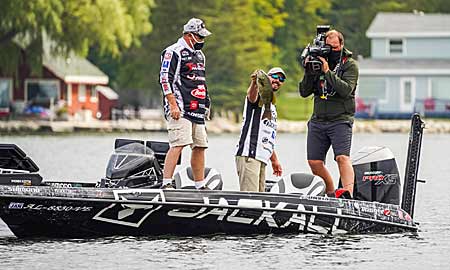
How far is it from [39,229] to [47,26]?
36.1 meters

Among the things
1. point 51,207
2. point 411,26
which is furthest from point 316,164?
point 411,26

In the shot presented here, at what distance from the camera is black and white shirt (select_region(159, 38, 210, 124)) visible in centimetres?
1446

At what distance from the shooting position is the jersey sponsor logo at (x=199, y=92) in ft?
47.8

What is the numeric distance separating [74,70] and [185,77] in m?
46.2

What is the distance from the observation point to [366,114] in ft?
209

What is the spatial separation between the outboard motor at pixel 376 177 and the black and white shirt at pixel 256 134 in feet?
3.00

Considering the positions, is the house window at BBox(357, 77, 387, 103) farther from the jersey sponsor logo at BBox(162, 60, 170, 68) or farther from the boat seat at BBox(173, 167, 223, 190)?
the jersey sponsor logo at BBox(162, 60, 170, 68)

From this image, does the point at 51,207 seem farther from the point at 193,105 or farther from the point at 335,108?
the point at 335,108

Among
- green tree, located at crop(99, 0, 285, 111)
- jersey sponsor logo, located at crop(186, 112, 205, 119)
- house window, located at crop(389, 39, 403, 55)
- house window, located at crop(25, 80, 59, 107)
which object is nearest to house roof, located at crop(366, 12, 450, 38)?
house window, located at crop(389, 39, 403, 55)

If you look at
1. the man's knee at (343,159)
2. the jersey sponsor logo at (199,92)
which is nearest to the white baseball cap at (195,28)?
the jersey sponsor logo at (199,92)

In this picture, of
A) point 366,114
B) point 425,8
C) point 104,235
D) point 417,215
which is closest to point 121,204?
point 104,235

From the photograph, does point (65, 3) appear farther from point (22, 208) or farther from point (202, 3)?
point (22, 208)

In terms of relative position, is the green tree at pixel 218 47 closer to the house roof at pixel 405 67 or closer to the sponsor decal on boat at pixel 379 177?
the house roof at pixel 405 67

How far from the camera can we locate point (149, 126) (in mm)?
54688
